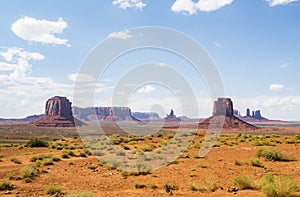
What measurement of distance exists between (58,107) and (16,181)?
18038 cm

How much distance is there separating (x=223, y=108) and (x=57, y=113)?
3733 inches

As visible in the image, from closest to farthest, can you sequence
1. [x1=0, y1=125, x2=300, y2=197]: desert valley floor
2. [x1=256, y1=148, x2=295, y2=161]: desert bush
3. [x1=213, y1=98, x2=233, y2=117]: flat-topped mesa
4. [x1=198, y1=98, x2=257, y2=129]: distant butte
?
[x1=0, y1=125, x2=300, y2=197]: desert valley floor < [x1=256, y1=148, x2=295, y2=161]: desert bush < [x1=198, y1=98, x2=257, y2=129]: distant butte < [x1=213, y1=98, x2=233, y2=117]: flat-topped mesa

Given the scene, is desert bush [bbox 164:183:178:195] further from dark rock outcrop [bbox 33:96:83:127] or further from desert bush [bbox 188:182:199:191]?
dark rock outcrop [bbox 33:96:83:127]

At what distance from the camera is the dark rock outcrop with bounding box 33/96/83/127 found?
177m

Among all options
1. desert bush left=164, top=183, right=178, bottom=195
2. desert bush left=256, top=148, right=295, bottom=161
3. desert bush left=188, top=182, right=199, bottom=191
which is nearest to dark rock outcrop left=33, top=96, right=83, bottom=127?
desert bush left=256, top=148, right=295, bottom=161

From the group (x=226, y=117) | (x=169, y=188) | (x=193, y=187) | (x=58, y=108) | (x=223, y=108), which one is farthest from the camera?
(x=58, y=108)

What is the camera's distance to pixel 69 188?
1448 centimetres

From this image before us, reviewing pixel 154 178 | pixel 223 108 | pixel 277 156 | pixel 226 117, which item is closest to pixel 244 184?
pixel 154 178

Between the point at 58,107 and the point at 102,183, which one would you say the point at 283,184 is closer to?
the point at 102,183

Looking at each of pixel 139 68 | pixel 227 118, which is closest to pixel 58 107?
pixel 227 118

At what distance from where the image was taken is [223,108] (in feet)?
533

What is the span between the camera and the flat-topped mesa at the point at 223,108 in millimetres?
162000

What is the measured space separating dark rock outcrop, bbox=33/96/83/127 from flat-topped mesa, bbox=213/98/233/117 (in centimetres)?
7186

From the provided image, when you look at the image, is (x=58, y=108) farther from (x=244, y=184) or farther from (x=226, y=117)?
(x=244, y=184)
